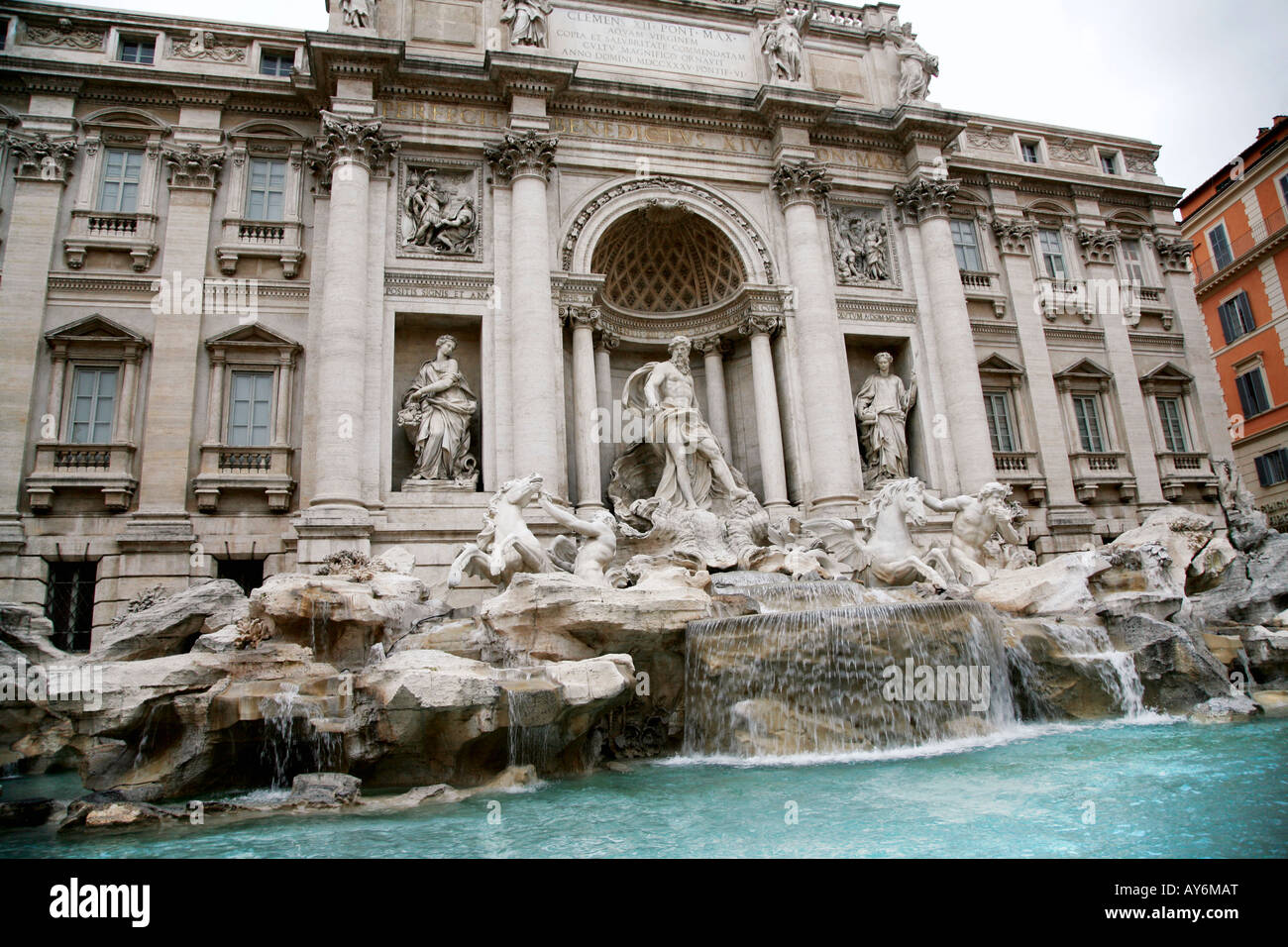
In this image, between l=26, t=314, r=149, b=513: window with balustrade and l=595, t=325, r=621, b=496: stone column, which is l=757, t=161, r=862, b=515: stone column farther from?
l=26, t=314, r=149, b=513: window with balustrade

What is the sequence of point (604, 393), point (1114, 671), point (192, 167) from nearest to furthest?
point (1114, 671) < point (192, 167) < point (604, 393)

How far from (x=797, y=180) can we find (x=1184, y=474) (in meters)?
13.2

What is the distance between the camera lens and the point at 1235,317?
87.4 ft

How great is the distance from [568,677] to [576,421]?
8959mm

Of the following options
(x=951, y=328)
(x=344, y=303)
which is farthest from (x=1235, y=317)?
(x=344, y=303)

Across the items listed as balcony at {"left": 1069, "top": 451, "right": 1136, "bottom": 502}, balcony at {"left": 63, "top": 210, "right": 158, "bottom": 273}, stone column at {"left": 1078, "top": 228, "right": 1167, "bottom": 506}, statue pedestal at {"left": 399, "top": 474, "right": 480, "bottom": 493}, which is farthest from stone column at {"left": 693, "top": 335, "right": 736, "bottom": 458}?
balcony at {"left": 63, "top": 210, "right": 158, "bottom": 273}

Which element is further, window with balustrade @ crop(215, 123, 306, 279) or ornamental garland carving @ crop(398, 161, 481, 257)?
ornamental garland carving @ crop(398, 161, 481, 257)

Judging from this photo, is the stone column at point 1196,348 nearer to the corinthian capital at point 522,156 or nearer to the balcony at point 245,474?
the corinthian capital at point 522,156

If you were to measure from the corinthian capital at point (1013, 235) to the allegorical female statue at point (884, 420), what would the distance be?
5598 millimetres

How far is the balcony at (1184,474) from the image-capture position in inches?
824

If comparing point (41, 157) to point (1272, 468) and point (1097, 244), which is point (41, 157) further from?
point (1272, 468)

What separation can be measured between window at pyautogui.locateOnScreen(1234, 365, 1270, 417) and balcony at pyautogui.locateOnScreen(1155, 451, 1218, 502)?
21.6 feet

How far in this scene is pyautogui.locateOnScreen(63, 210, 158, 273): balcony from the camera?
15.8 meters

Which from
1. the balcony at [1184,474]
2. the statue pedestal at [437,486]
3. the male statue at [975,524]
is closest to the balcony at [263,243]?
the statue pedestal at [437,486]
